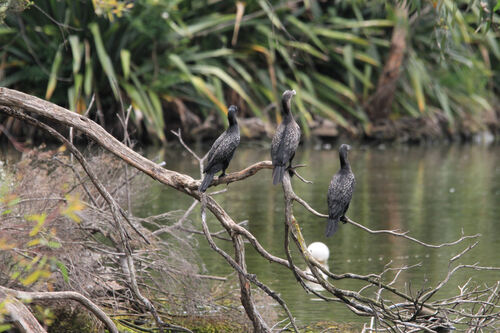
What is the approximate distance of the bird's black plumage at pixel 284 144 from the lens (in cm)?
481

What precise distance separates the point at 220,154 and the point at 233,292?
184 cm

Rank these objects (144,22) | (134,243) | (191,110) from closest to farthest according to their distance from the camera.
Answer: (134,243) < (144,22) < (191,110)

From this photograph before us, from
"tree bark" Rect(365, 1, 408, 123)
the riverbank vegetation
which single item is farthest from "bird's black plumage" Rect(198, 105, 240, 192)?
"tree bark" Rect(365, 1, 408, 123)

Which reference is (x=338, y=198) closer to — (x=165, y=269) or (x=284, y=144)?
(x=284, y=144)

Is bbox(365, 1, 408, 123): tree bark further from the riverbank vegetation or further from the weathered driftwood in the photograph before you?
the weathered driftwood

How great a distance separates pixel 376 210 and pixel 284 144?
6497mm

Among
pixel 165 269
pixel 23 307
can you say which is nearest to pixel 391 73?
pixel 165 269

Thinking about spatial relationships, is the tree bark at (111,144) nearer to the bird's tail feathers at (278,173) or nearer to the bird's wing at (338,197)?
the bird's tail feathers at (278,173)

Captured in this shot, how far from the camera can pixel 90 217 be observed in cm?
584

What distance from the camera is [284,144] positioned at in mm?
4914

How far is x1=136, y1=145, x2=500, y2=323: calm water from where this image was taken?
7641 millimetres

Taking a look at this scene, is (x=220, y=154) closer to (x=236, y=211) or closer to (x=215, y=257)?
(x=215, y=257)

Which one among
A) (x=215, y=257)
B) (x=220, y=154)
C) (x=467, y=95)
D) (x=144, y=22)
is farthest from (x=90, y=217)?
(x=467, y=95)

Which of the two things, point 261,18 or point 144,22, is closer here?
point 144,22
